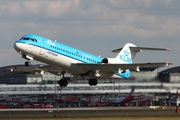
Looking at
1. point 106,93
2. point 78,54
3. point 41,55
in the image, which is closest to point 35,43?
point 41,55

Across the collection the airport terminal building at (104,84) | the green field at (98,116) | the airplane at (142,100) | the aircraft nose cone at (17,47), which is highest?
the aircraft nose cone at (17,47)

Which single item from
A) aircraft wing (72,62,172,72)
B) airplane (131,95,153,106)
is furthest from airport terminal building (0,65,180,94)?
aircraft wing (72,62,172,72)

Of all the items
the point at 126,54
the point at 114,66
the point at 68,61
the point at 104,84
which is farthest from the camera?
the point at 104,84

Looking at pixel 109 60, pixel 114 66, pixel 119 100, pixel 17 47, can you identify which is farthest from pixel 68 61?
pixel 119 100

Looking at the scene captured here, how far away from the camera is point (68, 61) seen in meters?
52.0

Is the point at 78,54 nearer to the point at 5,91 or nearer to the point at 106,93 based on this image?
the point at 106,93

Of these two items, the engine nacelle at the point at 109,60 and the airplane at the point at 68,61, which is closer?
the airplane at the point at 68,61

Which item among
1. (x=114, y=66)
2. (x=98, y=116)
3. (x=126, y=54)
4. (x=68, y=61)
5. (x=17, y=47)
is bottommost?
(x=98, y=116)

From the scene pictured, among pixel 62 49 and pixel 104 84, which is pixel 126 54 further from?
pixel 104 84

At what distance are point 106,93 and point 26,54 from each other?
45.0 m

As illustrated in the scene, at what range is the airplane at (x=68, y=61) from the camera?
162ft

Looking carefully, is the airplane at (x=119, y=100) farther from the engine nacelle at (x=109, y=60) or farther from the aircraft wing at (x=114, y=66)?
the aircraft wing at (x=114, y=66)

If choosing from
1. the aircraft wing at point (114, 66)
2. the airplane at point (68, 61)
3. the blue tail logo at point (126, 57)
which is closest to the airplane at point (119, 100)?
the blue tail logo at point (126, 57)

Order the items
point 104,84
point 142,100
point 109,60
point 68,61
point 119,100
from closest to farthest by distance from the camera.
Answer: point 68,61 < point 109,60 < point 104,84 < point 142,100 < point 119,100
